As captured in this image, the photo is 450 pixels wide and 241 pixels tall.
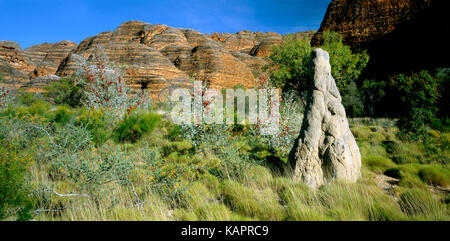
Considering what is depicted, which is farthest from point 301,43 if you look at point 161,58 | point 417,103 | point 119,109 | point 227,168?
point 161,58

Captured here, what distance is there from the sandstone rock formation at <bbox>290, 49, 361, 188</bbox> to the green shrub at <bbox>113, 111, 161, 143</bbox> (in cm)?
573

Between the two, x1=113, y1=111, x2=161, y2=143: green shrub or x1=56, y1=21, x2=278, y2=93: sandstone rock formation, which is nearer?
x1=113, y1=111, x2=161, y2=143: green shrub

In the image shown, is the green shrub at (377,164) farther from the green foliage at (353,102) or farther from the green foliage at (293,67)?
the green foliage at (353,102)

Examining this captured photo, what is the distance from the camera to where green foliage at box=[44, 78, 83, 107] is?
55.1 ft

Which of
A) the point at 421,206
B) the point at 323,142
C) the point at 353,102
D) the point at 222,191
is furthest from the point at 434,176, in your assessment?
the point at 353,102

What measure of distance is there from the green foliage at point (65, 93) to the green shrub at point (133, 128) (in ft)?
37.4

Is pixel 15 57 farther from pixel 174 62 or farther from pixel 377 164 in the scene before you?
pixel 377 164

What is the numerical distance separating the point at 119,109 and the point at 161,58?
21385mm

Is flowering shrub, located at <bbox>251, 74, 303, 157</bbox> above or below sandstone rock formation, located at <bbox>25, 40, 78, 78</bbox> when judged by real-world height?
below

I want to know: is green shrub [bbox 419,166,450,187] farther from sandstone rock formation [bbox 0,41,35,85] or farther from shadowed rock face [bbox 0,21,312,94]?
sandstone rock formation [bbox 0,41,35,85]

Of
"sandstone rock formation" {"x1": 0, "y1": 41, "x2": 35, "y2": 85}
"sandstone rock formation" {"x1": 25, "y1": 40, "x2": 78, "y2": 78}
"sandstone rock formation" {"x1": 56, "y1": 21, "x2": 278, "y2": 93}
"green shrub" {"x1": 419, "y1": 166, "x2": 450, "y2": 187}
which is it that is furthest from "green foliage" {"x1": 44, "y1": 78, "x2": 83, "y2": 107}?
"sandstone rock formation" {"x1": 0, "y1": 41, "x2": 35, "y2": 85}

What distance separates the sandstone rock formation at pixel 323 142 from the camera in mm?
3518

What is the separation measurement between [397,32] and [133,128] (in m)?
28.0

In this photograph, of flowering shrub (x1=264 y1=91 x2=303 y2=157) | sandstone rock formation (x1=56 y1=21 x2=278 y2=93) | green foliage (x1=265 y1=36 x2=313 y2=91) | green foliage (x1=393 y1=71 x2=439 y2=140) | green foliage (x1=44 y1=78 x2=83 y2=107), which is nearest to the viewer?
flowering shrub (x1=264 y1=91 x2=303 y2=157)
